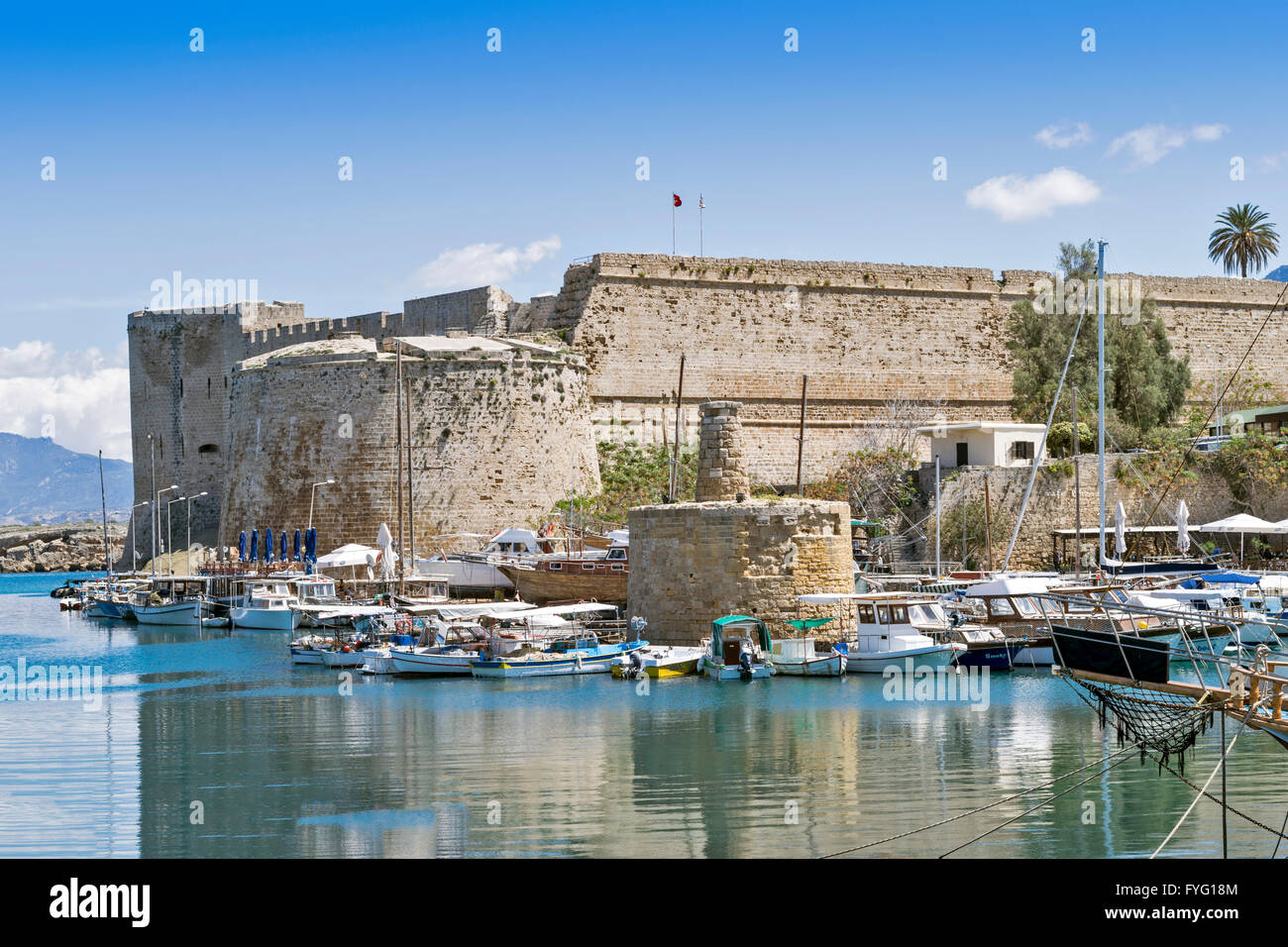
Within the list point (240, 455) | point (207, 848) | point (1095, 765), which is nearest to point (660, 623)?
point (1095, 765)

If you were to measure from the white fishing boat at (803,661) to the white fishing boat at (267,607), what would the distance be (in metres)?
12.9

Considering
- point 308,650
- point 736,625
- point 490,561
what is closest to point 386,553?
point 490,561

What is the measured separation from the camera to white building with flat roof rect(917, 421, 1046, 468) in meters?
33.6

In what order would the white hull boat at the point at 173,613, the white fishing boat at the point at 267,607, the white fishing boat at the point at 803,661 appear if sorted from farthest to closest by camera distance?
the white hull boat at the point at 173,613 → the white fishing boat at the point at 267,607 → the white fishing boat at the point at 803,661

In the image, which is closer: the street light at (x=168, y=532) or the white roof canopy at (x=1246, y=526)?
the white roof canopy at (x=1246, y=526)

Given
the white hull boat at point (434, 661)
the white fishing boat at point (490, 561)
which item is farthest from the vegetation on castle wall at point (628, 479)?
the white hull boat at point (434, 661)

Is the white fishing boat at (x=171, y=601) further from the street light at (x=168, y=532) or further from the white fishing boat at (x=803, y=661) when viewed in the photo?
the white fishing boat at (x=803, y=661)

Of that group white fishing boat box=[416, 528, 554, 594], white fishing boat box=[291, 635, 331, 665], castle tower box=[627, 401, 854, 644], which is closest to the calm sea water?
castle tower box=[627, 401, 854, 644]

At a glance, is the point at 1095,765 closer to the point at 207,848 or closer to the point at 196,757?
the point at 207,848

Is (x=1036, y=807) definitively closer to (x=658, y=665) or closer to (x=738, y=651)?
(x=738, y=651)

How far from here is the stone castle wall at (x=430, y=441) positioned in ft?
107

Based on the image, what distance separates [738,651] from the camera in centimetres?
1922

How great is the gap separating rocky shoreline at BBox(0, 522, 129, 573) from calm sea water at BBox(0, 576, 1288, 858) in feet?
171

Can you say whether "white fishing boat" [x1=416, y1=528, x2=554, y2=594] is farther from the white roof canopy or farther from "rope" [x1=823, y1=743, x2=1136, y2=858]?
"rope" [x1=823, y1=743, x2=1136, y2=858]
